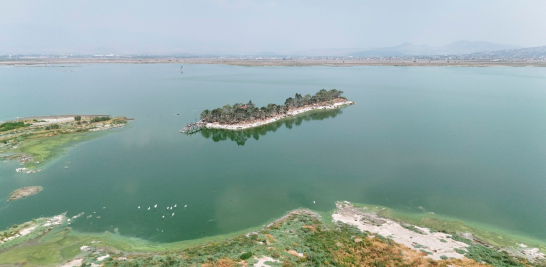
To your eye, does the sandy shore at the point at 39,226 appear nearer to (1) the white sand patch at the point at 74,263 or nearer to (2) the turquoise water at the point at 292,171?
(2) the turquoise water at the point at 292,171

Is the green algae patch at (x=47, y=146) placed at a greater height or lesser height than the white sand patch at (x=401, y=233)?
greater

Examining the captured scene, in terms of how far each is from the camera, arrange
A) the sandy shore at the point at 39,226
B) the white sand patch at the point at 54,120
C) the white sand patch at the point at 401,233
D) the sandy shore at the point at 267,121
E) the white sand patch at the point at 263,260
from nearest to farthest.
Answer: the white sand patch at the point at 263,260 < the white sand patch at the point at 401,233 < the sandy shore at the point at 39,226 < the white sand patch at the point at 54,120 < the sandy shore at the point at 267,121

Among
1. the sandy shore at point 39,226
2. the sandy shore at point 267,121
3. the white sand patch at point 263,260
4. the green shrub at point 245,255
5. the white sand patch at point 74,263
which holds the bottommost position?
the white sand patch at point 74,263

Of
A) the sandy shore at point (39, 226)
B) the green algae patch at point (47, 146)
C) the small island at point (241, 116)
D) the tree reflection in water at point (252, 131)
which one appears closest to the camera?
the sandy shore at point (39, 226)

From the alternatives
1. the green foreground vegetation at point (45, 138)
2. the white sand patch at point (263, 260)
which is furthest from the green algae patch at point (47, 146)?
the white sand patch at point (263, 260)

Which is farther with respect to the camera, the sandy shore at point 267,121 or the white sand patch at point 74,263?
the sandy shore at point 267,121

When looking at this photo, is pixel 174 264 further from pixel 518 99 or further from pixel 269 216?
pixel 518 99

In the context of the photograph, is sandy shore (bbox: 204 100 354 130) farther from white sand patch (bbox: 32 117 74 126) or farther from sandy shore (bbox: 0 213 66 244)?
sandy shore (bbox: 0 213 66 244)

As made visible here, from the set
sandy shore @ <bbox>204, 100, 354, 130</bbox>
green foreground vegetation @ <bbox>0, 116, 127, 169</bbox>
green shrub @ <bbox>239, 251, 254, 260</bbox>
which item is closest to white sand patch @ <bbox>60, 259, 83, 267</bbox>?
green shrub @ <bbox>239, 251, 254, 260</bbox>
